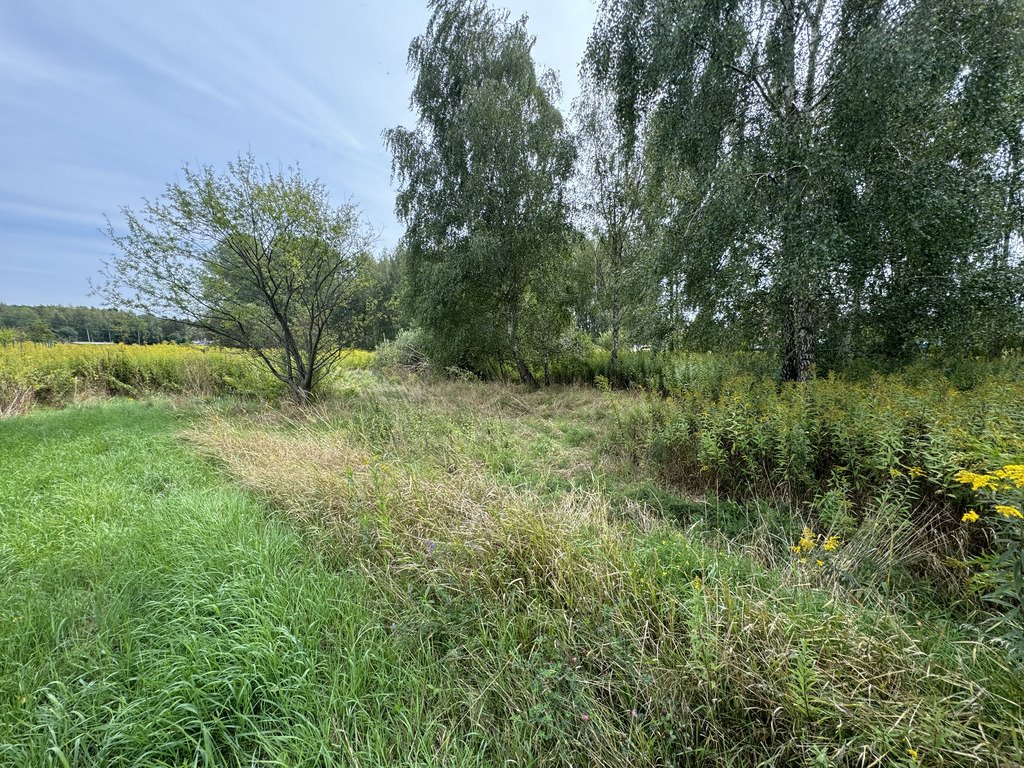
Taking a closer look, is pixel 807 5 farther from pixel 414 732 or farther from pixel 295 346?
pixel 295 346

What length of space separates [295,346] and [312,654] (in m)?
7.17

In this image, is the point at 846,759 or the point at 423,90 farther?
the point at 423,90

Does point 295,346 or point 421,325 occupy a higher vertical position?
point 421,325

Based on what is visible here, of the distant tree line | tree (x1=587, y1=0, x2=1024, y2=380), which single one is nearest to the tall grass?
tree (x1=587, y1=0, x2=1024, y2=380)

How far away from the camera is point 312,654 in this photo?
1.63 metres

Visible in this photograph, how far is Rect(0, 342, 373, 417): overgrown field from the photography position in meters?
7.96

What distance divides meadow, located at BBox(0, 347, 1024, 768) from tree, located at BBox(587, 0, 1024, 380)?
245cm

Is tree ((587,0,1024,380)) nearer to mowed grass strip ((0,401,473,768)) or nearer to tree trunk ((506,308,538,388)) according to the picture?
tree trunk ((506,308,538,388))

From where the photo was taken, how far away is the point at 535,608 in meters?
1.79

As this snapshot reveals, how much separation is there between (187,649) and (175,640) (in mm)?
69

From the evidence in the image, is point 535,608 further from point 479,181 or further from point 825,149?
point 479,181

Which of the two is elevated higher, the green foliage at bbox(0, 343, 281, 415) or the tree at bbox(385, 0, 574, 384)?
the tree at bbox(385, 0, 574, 384)

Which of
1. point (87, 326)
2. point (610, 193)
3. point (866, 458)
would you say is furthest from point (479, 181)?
point (87, 326)

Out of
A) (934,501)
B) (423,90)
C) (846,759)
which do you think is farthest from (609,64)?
(846,759)
